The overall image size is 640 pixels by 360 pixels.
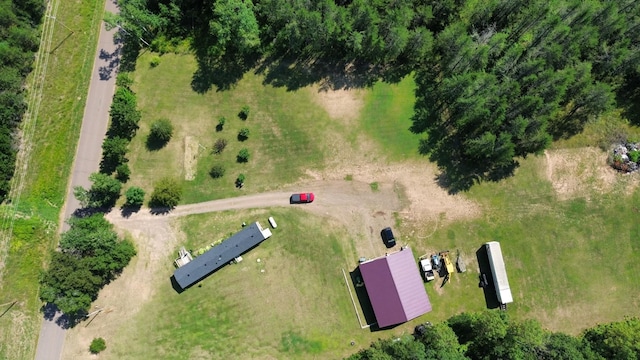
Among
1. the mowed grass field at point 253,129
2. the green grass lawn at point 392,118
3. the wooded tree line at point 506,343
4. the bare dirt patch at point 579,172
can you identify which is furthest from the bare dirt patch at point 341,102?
the wooded tree line at point 506,343

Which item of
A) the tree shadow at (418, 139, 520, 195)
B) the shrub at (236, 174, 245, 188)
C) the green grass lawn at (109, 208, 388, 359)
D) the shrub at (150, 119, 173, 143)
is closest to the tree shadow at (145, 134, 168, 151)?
the shrub at (150, 119, 173, 143)

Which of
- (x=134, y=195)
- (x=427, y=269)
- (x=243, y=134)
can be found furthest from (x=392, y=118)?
(x=134, y=195)

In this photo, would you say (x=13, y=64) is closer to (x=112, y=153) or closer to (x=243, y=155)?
(x=112, y=153)

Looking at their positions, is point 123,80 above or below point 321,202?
above

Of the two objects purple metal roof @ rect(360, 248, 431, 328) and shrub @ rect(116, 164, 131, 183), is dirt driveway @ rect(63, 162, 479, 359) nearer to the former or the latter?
purple metal roof @ rect(360, 248, 431, 328)

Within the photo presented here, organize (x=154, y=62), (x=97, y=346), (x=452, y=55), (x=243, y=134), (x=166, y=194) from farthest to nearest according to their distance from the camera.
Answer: (x=154, y=62)
(x=243, y=134)
(x=452, y=55)
(x=166, y=194)
(x=97, y=346)

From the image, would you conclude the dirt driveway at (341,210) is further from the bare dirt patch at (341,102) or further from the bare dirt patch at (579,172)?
the bare dirt patch at (579,172)
